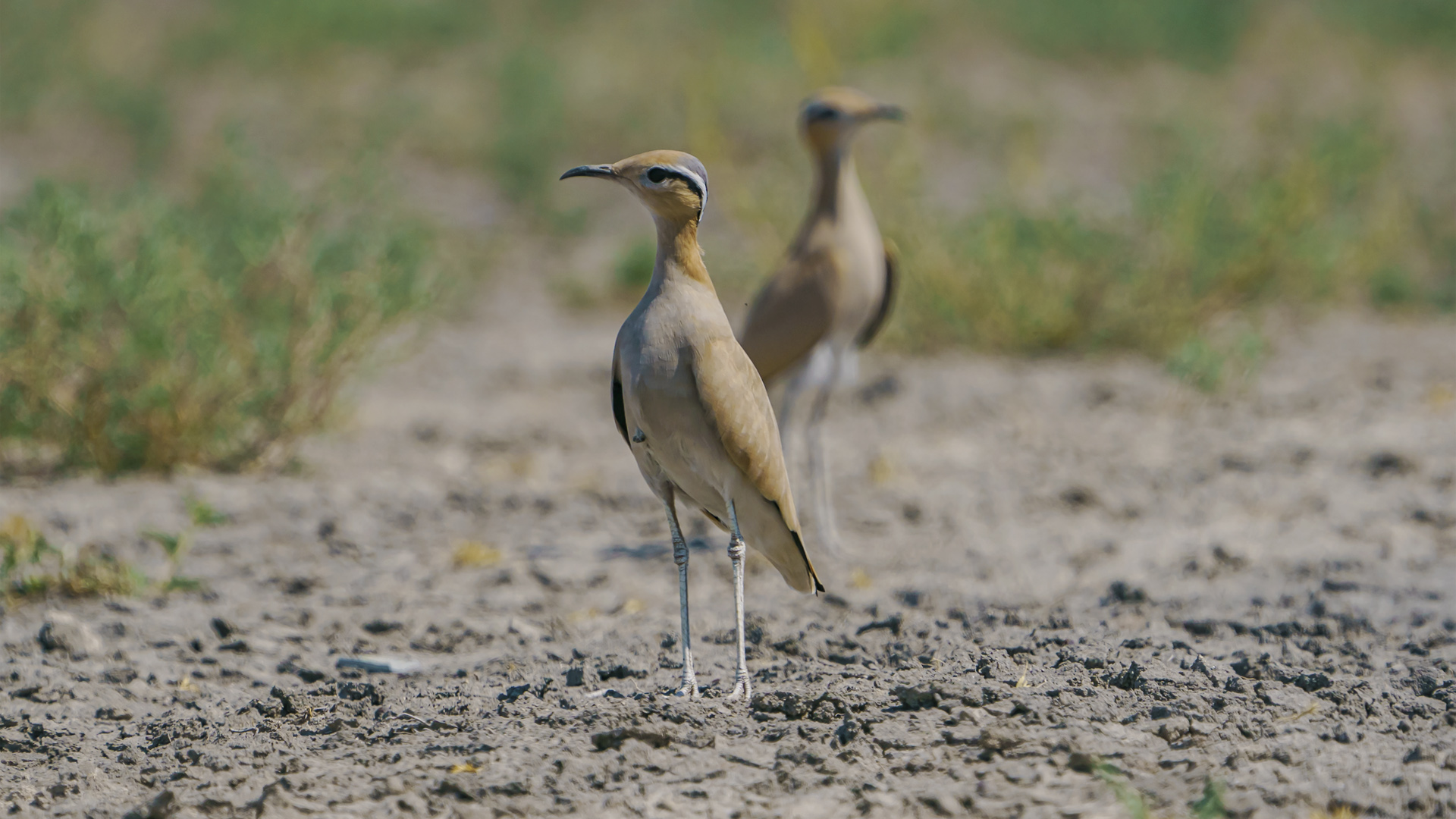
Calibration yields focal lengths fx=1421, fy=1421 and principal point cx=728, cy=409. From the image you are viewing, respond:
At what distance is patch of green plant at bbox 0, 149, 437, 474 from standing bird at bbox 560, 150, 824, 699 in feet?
10.2

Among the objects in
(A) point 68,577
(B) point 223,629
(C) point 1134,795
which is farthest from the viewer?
(A) point 68,577

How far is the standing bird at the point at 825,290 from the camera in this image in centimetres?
598

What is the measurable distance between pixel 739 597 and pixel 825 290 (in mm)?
2766

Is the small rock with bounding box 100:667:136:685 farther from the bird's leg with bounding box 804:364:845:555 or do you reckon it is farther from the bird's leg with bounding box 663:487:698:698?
the bird's leg with bounding box 804:364:845:555

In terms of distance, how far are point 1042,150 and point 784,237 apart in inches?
198

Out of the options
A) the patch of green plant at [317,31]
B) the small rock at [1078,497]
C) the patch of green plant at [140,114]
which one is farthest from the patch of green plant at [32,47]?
the small rock at [1078,497]

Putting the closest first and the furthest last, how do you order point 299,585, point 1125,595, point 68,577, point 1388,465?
point 1125,595 → point 68,577 → point 299,585 → point 1388,465

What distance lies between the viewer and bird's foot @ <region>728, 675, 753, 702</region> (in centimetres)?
339

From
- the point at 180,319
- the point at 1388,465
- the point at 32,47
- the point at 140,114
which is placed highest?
the point at 32,47

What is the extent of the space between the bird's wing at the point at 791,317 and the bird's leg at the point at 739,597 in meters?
2.56

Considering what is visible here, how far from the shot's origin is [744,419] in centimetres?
330

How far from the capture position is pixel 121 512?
18.6 feet

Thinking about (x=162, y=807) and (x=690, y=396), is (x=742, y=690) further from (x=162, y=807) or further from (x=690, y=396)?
(x=162, y=807)

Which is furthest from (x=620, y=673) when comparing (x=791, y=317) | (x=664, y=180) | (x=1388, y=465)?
(x=1388, y=465)
